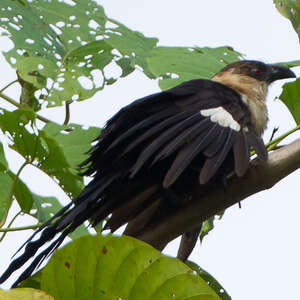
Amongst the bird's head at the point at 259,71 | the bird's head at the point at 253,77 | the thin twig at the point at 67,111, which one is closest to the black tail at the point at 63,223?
the thin twig at the point at 67,111

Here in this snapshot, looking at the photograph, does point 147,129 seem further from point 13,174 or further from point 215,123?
point 13,174

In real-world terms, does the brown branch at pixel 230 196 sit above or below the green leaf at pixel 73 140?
below

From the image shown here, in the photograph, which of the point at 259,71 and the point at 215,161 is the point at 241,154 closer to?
the point at 215,161

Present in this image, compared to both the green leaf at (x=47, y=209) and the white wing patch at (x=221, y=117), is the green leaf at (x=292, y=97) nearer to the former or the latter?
the white wing patch at (x=221, y=117)

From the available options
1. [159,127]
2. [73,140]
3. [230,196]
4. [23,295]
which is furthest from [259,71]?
[23,295]

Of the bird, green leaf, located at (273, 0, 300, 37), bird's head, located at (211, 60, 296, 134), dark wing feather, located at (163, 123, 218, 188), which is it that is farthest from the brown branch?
bird's head, located at (211, 60, 296, 134)

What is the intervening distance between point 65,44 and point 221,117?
563 millimetres

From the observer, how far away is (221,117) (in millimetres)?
2193

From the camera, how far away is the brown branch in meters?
1.57

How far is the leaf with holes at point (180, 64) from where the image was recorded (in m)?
1.96

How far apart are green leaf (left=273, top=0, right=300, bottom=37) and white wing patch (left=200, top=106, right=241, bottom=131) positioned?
1.09 ft

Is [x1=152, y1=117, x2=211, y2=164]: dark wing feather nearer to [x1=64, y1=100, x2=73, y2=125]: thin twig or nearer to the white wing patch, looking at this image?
the white wing patch

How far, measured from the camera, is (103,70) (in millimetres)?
2258

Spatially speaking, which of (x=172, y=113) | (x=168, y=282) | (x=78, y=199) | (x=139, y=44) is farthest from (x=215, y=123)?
(x=168, y=282)
